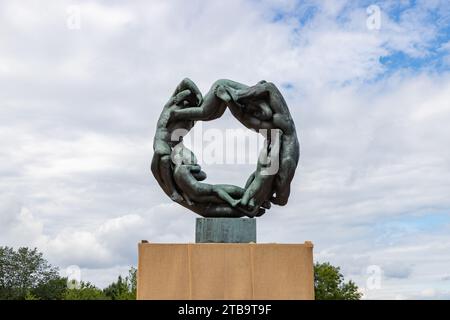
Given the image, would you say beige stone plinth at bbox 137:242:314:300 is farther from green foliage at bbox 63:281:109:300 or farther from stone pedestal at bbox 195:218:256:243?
green foliage at bbox 63:281:109:300

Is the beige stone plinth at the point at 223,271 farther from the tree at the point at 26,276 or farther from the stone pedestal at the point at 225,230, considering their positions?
the tree at the point at 26,276

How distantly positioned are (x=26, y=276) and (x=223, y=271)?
4151 centimetres

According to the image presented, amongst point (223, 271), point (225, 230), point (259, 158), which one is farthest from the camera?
point (259, 158)

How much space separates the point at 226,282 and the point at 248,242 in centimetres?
81

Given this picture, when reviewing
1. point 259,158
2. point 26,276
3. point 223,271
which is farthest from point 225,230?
point 26,276

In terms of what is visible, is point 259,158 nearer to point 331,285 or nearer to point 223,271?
point 223,271

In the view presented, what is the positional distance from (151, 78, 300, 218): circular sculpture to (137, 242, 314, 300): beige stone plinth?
2.94 feet

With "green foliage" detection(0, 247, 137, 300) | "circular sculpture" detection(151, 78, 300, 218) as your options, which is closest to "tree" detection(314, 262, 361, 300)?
"green foliage" detection(0, 247, 137, 300)

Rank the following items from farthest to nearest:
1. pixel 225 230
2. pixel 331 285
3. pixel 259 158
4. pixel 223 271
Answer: pixel 331 285 < pixel 259 158 < pixel 225 230 < pixel 223 271

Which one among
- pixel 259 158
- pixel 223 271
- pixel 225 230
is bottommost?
pixel 223 271

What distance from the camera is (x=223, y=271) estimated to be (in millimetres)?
7914

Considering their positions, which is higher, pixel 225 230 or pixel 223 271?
pixel 225 230

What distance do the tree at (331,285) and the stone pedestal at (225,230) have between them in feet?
101
